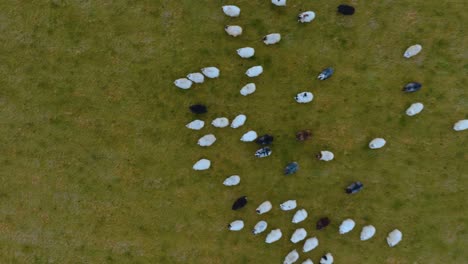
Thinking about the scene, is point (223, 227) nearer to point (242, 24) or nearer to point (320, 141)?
point (320, 141)

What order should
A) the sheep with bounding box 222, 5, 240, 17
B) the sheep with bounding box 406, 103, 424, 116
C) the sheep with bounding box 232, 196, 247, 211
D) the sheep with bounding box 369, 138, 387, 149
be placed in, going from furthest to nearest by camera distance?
the sheep with bounding box 232, 196, 247, 211 → the sheep with bounding box 369, 138, 387, 149 → the sheep with bounding box 406, 103, 424, 116 → the sheep with bounding box 222, 5, 240, 17

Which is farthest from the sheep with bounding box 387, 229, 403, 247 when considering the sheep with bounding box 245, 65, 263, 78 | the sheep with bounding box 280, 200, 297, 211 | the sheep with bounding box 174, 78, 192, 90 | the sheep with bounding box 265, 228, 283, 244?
the sheep with bounding box 174, 78, 192, 90

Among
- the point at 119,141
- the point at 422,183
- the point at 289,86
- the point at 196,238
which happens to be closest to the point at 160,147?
the point at 119,141

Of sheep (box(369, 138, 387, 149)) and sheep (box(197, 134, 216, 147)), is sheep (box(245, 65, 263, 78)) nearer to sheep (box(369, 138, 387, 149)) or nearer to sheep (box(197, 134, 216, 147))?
sheep (box(197, 134, 216, 147))

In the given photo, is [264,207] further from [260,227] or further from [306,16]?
[306,16]

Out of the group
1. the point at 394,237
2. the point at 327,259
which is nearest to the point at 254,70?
the point at 327,259

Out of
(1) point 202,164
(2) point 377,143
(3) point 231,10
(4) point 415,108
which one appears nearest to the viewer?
(3) point 231,10
